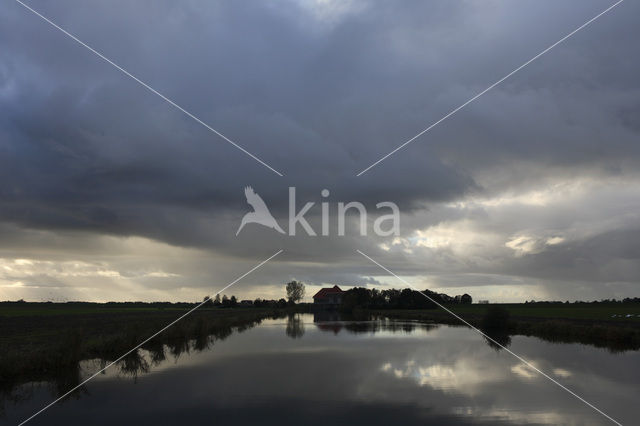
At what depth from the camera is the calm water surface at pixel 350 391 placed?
1354 centimetres

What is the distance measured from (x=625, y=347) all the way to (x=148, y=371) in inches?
1145

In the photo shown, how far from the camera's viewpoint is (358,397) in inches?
631

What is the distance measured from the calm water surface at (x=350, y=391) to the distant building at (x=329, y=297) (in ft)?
376

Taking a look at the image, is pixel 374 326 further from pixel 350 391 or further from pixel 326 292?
pixel 326 292

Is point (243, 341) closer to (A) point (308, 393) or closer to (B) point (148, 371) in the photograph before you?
(B) point (148, 371)

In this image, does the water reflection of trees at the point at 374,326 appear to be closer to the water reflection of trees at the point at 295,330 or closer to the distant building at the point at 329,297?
the water reflection of trees at the point at 295,330

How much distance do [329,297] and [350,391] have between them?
128 metres

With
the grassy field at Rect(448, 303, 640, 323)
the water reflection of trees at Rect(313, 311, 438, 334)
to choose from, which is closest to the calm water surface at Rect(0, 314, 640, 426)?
the water reflection of trees at Rect(313, 311, 438, 334)

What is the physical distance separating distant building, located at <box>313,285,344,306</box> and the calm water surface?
11447cm

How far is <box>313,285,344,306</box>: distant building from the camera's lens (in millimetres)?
140375

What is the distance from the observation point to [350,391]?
666 inches

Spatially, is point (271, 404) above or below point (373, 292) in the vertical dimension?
below

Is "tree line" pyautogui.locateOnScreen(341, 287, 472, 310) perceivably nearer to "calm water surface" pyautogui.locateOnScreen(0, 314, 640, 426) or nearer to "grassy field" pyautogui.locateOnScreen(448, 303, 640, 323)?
"grassy field" pyautogui.locateOnScreen(448, 303, 640, 323)

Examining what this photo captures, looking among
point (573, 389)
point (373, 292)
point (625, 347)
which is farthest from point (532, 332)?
point (373, 292)
